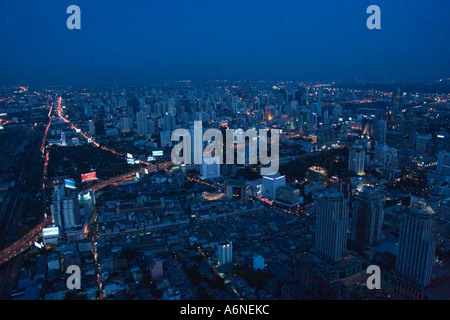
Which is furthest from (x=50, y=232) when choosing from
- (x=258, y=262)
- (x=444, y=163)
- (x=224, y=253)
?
(x=444, y=163)

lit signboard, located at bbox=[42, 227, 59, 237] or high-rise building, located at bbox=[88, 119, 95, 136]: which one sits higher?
high-rise building, located at bbox=[88, 119, 95, 136]

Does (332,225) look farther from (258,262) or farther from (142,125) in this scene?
(142,125)

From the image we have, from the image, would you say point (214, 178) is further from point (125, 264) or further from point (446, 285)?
point (446, 285)

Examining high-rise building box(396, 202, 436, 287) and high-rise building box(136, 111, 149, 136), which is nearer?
high-rise building box(396, 202, 436, 287)

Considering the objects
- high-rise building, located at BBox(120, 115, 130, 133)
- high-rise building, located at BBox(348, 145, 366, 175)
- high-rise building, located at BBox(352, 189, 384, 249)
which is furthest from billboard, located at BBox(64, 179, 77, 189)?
high-rise building, located at BBox(120, 115, 130, 133)

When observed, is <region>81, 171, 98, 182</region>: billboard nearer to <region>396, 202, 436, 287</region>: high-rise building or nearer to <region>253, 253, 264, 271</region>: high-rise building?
<region>253, 253, 264, 271</region>: high-rise building

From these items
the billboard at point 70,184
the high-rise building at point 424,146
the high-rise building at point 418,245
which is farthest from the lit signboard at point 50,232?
the high-rise building at point 424,146
